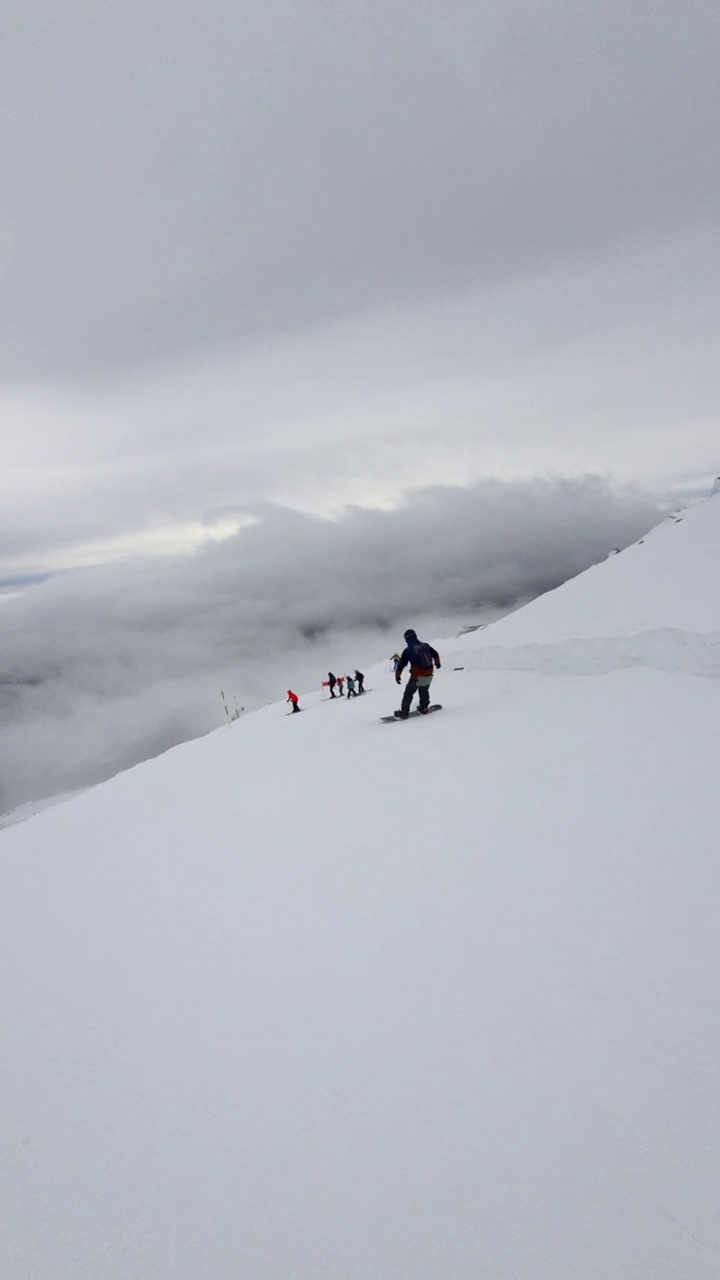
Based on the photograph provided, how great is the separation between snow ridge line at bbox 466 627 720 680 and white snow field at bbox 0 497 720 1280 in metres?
3.43

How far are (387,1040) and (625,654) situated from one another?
10.1m

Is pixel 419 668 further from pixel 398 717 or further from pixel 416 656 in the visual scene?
pixel 398 717

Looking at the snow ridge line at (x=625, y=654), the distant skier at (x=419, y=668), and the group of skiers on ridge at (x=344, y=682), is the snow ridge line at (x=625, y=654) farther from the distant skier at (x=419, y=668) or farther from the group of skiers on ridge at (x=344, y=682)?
the group of skiers on ridge at (x=344, y=682)

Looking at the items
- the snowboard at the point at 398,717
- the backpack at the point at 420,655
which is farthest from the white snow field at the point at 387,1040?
the snowboard at the point at 398,717

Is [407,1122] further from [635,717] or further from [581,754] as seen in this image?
[635,717]

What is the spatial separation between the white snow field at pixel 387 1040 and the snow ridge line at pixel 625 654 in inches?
135

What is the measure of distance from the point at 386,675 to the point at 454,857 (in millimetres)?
30395

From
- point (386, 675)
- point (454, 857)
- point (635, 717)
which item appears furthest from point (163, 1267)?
point (386, 675)

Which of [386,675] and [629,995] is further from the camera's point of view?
[386,675]

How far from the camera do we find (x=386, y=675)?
35.5 metres

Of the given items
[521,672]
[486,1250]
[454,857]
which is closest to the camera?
[486,1250]

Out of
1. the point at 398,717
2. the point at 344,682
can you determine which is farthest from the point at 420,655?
the point at 344,682

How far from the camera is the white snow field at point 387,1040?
87.3 inches

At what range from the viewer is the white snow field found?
2217mm
